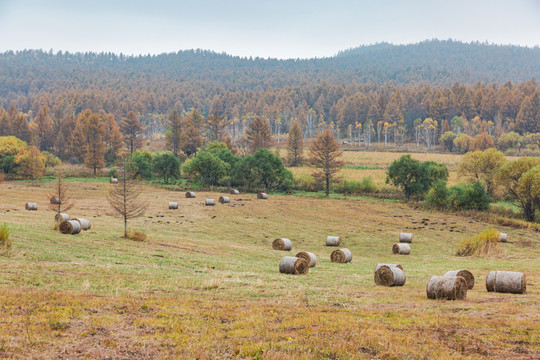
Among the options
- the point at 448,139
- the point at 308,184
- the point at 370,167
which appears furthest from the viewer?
the point at 448,139

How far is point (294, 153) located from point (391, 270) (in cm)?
11250

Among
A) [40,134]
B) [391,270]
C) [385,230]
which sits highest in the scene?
[40,134]

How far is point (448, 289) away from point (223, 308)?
26.5ft

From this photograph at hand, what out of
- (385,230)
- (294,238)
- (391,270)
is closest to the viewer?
(391,270)

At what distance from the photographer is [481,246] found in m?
35.8

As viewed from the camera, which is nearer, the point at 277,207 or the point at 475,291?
the point at 475,291

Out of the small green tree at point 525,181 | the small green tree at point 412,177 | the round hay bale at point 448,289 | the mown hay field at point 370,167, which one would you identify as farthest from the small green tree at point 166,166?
the round hay bale at point 448,289

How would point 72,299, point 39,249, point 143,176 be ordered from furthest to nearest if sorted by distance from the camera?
point 143,176
point 39,249
point 72,299

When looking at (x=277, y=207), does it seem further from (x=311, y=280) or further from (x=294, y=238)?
(x=311, y=280)

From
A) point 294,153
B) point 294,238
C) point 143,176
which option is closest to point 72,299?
point 294,238

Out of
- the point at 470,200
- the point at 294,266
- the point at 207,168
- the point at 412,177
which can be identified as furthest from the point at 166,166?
the point at 294,266

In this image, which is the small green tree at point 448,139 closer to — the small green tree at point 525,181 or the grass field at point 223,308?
the small green tree at point 525,181

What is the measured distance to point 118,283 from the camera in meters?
16.7

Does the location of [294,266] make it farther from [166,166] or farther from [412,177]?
[166,166]
